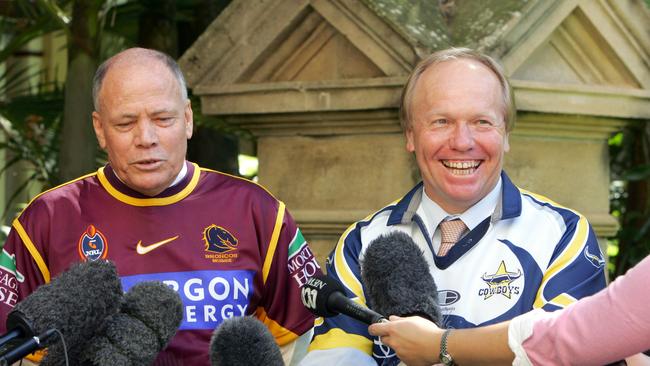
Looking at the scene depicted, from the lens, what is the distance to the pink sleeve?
9.36ft

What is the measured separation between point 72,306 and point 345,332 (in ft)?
2.95

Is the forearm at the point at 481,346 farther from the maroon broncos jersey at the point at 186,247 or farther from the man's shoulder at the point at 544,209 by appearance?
the maroon broncos jersey at the point at 186,247

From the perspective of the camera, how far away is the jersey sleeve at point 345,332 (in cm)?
363

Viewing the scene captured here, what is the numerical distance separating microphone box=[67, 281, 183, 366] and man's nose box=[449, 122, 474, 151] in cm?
97

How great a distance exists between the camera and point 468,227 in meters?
3.74

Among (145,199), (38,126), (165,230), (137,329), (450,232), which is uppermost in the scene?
(38,126)

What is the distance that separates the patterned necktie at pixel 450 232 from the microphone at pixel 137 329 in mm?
870

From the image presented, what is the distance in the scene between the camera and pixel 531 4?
4.41 meters

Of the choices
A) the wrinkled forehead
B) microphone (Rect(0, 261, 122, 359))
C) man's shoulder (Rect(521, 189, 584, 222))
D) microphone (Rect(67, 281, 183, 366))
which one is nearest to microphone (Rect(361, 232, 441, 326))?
man's shoulder (Rect(521, 189, 584, 222))

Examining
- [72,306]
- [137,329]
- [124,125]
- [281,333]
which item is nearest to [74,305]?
[72,306]

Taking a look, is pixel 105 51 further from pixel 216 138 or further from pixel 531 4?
pixel 531 4

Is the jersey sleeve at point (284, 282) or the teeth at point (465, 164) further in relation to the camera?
the jersey sleeve at point (284, 282)

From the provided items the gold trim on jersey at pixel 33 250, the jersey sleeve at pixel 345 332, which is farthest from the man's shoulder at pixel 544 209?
the gold trim on jersey at pixel 33 250

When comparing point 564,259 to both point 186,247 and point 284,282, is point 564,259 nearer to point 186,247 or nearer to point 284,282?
point 284,282
